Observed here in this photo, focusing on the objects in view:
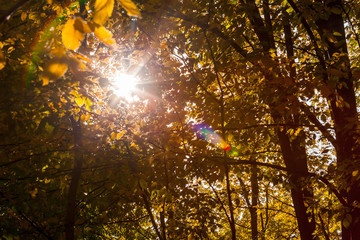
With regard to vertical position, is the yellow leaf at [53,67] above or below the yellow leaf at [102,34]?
below

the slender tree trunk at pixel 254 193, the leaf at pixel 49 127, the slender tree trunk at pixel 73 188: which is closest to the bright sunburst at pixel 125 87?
the slender tree trunk at pixel 73 188

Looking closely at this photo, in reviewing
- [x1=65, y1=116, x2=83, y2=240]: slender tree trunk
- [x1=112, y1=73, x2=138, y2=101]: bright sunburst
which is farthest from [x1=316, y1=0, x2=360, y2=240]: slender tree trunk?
[x1=65, y1=116, x2=83, y2=240]: slender tree trunk

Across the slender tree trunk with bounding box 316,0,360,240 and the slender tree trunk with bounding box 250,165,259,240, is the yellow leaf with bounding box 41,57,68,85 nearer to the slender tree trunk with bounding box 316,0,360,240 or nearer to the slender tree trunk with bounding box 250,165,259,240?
the slender tree trunk with bounding box 316,0,360,240

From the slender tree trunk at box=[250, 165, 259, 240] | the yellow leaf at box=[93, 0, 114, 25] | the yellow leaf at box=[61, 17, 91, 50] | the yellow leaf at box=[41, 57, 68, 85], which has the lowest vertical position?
the yellow leaf at box=[41, 57, 68, 85]

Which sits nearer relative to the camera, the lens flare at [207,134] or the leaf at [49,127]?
the leaf at [49,127]

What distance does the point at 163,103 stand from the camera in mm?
4160

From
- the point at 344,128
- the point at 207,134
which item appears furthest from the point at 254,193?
the point at 344,128

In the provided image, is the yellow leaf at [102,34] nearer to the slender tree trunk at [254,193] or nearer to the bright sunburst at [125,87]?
the bright sunburst at [125,87]

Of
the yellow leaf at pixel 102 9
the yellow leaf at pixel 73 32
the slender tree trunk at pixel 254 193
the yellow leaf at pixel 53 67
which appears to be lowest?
the yellow leaf at pixel 53 67

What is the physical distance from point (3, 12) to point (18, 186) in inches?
149

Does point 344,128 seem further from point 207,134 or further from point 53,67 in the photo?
point 53,67

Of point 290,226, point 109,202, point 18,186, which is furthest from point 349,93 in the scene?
point 290,226

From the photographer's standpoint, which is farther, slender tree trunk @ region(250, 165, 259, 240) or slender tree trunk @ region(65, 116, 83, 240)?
slender tree trunk @ region(250, 165, 259, 240)

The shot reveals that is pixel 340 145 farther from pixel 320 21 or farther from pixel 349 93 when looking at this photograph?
pixel 320 21
